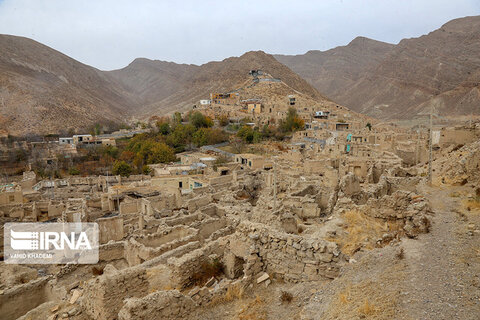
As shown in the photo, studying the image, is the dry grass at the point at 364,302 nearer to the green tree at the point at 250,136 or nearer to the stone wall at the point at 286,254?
the stone wall at the point at 286,254

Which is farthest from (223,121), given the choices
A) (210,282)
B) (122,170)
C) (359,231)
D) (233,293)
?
(233,293)

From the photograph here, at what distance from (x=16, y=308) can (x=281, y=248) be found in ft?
20.7

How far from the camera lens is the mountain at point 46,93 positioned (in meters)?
63.3

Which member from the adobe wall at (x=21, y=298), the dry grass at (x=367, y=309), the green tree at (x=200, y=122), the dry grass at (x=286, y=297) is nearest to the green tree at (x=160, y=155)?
the green tree at (x=200, y=122)

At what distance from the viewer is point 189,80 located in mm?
118562

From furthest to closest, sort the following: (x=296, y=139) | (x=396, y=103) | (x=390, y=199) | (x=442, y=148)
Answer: (x=396, y=103) < (x=296, y=139) < (x=442, y=148) < (x=390, y=199)

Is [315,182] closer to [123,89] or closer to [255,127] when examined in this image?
[255,127]

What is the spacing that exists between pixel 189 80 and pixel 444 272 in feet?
394

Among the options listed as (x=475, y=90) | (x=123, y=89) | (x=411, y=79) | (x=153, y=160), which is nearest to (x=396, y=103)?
(x=411, y=79)

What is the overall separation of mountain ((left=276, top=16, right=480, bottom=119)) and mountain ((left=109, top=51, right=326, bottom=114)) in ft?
57.0

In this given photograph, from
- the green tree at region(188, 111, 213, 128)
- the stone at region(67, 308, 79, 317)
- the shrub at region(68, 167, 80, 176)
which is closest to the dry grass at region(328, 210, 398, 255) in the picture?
the stone at region(67, 308, 79, 317)

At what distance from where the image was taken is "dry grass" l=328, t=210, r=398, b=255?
6328 millimetres

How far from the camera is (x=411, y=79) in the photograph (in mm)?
88750

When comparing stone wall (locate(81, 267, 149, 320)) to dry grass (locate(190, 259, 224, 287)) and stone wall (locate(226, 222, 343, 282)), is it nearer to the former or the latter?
dry grass (locate(190, 259, 224, 287))
